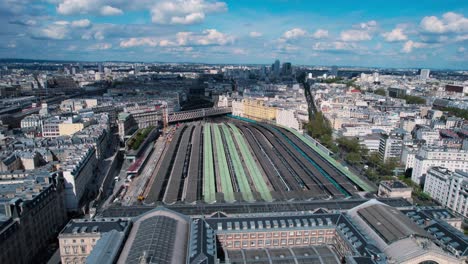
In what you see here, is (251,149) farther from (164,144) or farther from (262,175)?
(164,144)

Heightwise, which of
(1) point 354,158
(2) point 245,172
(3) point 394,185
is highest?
(3) point 394,185

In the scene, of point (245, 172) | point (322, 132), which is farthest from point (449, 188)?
point (322, 132)

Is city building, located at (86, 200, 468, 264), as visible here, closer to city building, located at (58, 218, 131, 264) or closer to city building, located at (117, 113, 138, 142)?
city building, located at (58, 218, 131, 264)

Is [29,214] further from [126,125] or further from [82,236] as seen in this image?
[126,125]

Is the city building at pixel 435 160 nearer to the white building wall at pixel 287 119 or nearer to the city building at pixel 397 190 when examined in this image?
the city building at pixel 397 190

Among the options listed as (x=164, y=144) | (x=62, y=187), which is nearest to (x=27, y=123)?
(x=164, y=144)

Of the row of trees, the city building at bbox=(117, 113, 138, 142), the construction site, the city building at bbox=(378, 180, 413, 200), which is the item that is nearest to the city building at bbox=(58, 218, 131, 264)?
the construction site
